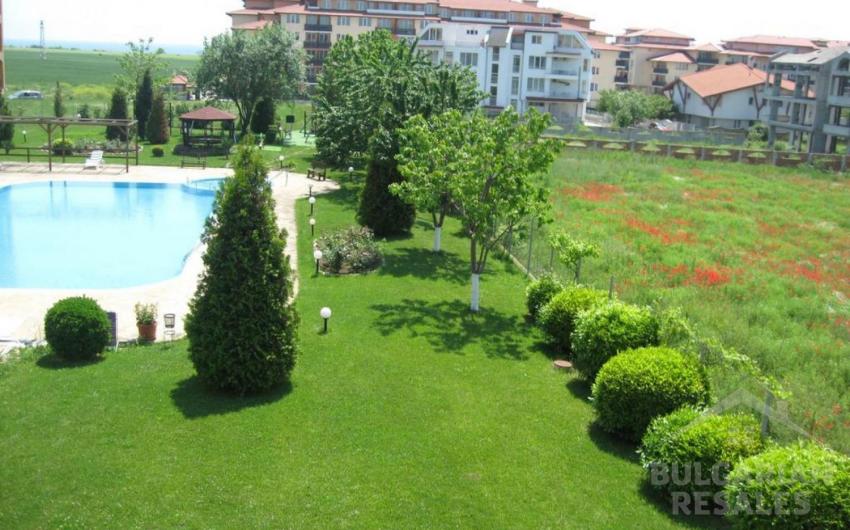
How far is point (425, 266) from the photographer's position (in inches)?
964

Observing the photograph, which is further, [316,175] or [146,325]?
[316,175]

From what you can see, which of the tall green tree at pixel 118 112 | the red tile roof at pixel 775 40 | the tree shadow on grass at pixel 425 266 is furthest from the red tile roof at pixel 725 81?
the tree shadow on grass at pixel 425 266

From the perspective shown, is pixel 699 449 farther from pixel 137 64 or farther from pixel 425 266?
pixel 137 64

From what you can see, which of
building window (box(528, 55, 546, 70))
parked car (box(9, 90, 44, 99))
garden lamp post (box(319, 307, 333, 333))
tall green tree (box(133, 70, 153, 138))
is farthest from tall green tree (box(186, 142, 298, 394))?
parked car (box(9, 90, 44, 99))

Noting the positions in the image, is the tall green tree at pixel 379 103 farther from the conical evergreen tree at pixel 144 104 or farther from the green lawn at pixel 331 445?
the conical evergreen tree at pixel 144 104

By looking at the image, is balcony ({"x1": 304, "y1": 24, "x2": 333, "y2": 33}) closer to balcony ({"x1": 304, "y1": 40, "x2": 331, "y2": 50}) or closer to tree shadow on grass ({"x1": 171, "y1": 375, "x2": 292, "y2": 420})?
balcony ({"x1": 304, "y1": 40, "x2": 331, "y2": 50})

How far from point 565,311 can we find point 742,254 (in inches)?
483

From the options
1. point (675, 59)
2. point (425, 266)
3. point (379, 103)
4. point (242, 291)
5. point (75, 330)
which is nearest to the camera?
point (242, 291)

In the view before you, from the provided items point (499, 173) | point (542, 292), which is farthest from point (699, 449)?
point (499, 173)

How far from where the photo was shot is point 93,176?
40.5 m

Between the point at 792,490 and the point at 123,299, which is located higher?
the point at 792,490

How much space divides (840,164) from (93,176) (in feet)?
146

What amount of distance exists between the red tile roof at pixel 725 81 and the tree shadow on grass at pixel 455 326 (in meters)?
71.4

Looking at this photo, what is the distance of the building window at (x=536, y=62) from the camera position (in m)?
79.2
